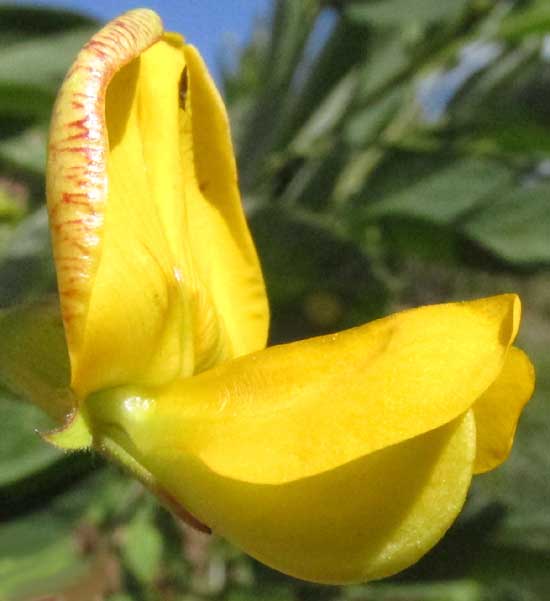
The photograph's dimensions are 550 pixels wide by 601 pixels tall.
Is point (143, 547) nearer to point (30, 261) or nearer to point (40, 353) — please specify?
point (30, 261)

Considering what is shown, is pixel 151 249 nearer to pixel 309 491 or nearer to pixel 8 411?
pixel 309 491

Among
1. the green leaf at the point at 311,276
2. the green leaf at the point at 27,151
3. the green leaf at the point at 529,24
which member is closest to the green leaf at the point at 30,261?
the green leaf at the point at 311,276

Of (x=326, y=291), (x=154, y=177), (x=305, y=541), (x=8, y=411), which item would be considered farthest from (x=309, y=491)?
(x=326, y=291)

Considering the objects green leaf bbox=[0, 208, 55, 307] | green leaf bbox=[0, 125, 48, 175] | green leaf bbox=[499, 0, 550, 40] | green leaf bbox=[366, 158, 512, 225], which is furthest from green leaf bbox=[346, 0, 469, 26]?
green leaf bbox=[0, 208, 55, 307]

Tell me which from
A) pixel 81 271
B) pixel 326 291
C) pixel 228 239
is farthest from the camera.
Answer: pixel 326 291

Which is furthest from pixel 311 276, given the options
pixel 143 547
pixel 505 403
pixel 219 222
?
pixel 505 403
